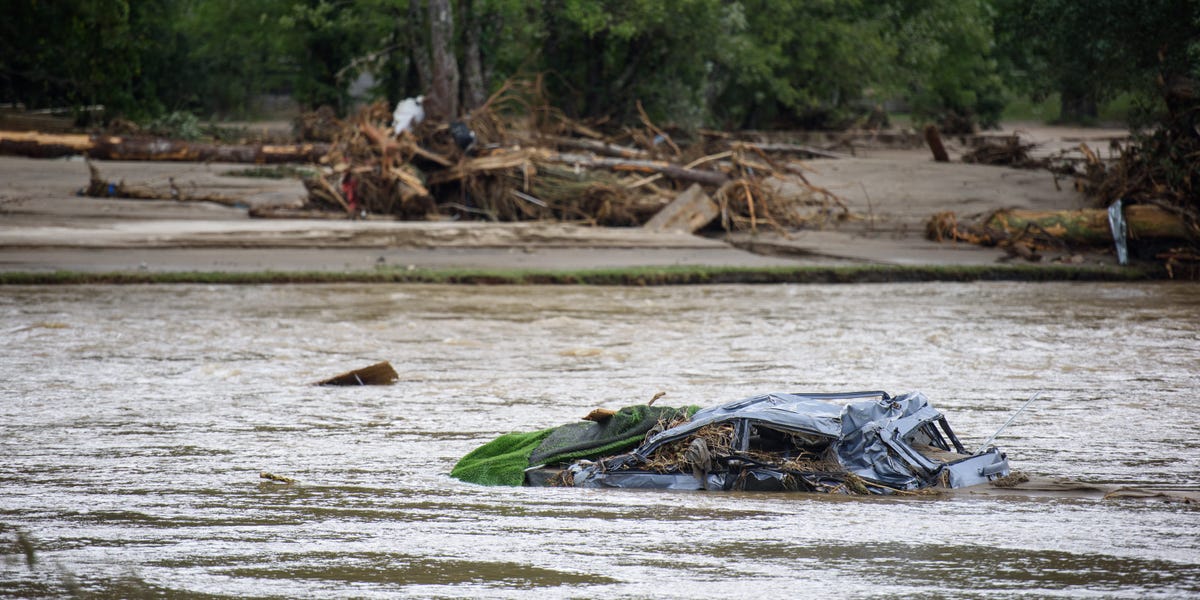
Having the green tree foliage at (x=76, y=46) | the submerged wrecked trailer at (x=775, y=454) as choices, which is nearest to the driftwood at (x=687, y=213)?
the submerged wrecked trailer at (x=775, y=454)

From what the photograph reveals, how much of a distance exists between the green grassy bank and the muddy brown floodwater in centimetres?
48

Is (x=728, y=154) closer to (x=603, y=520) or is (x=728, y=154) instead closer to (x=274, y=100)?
(x=603, y=520)

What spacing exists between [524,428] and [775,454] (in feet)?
5.56

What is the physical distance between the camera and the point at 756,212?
2017 centimetres

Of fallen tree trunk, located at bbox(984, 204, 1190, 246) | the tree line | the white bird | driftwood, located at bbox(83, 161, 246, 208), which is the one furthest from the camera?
the white bird

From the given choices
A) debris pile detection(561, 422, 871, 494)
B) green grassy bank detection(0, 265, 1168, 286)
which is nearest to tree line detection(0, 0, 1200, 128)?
green grassy bank detection(0, 265, 1168, 286)

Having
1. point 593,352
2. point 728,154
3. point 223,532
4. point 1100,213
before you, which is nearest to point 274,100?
point 728,154

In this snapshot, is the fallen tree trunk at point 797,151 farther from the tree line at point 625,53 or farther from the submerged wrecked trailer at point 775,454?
the submerged wrecked trailer at point 775,454

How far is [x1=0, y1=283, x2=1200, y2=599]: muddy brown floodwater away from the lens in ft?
15.6

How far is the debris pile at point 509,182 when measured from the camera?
19.9 m

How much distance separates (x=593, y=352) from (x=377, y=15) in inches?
899

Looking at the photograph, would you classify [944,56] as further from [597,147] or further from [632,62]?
[597,147]

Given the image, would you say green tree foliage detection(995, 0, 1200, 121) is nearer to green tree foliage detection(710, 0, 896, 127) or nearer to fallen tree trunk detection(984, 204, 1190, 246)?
fallen tree trunk detection(984, 204, 1190, 246)

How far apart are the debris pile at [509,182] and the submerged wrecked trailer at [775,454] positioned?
12.8m
